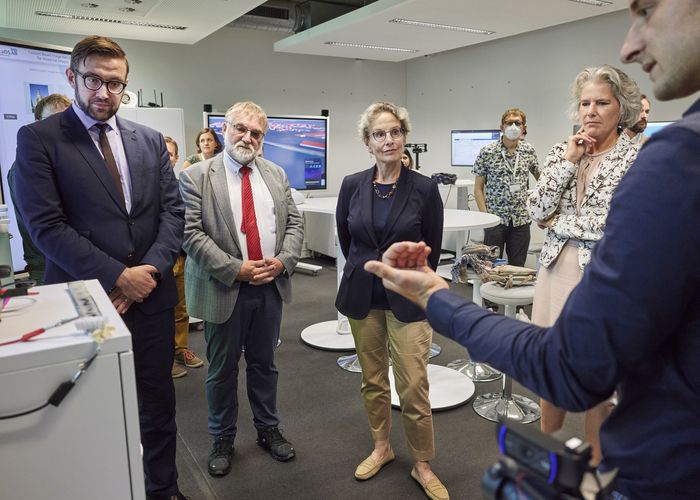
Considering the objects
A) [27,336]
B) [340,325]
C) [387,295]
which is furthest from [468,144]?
[27,336]

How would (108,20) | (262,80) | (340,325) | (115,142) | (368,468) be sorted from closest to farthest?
(115,142), (368,468), (340,325), (108,20), (262,80)

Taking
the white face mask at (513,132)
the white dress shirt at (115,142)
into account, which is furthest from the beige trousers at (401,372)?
the white face mask at (513,132)

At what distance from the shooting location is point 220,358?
232 centimetres

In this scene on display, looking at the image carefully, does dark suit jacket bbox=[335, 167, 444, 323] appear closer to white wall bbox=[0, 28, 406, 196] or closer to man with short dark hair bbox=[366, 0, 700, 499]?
man with short dark hair bbox=[366, 0, 700, 499]

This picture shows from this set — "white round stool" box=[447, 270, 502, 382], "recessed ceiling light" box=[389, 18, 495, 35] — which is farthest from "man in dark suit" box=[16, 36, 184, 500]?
"recessed ceiling light" box=[389, 18, 495, 35]

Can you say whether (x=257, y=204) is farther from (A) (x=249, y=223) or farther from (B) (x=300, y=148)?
(B) (x=300, y=148)

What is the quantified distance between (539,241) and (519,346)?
18.7ft

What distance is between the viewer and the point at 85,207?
1755mm

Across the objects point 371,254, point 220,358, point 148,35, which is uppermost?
point 148,35

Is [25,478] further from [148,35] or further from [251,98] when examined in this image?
[251,98]

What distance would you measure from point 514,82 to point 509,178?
2.22m

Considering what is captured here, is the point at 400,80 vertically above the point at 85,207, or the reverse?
the point at 400,80

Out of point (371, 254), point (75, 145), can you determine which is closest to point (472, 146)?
point (371, 254)

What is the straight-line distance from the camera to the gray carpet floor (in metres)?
2.22
